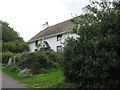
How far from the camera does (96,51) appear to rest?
23.0 ft

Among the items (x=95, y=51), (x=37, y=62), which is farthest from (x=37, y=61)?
(x=95, y=51)

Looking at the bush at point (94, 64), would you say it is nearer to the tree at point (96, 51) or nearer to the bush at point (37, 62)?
the tree at point (96, 51)

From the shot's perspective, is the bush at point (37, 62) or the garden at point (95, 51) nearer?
the garden at point (95, 51)

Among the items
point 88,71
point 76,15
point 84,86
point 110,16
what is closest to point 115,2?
point 110,16

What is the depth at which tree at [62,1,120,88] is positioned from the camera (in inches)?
267

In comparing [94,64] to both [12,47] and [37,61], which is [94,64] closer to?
[37,61]

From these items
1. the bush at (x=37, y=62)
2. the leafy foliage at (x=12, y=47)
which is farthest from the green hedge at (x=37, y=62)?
the leafy foliage at (x=12, y=47)

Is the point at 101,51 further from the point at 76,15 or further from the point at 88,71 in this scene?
the point at 76,15

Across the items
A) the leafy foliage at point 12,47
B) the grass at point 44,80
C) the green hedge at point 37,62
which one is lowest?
the grass at point 44,80

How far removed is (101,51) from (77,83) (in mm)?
1797

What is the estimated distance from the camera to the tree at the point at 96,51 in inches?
267

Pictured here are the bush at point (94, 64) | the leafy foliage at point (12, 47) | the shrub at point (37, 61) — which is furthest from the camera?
the leafy foliage at point (12, 47)

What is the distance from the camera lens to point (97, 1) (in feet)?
28.2

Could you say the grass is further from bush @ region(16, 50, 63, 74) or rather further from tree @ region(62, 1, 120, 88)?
bush @ region(16, 50, 63, 74)
